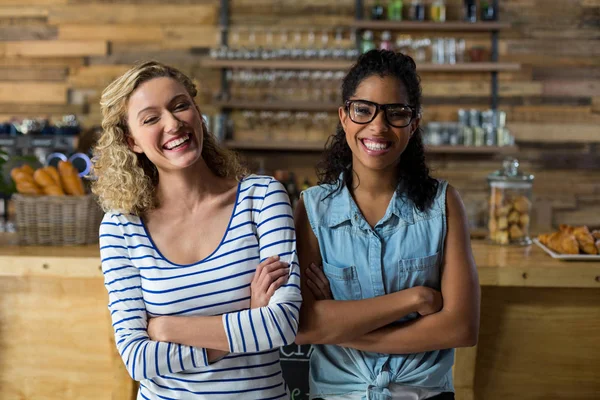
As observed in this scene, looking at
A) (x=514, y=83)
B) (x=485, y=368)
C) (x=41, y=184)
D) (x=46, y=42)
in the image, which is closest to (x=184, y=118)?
(x=41, y=184)

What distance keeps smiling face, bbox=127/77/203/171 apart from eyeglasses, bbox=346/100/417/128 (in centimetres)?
37

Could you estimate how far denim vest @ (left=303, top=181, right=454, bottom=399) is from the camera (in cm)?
157

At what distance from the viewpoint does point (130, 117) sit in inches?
61.6

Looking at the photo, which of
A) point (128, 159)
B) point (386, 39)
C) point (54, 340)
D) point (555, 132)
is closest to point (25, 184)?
point (54, 340)

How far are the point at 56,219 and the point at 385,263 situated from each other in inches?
55.0

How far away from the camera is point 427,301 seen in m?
1.51

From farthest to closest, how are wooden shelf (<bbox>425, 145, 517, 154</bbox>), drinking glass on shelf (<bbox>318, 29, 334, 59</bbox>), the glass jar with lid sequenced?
drinking glass on shelf (<bbox>318, 29, 334, 59</bbox>), wooden shelf (<bbox>425, 145, 517, 154</bbox>), the glass jar with lid

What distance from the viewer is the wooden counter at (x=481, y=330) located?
221 centimetres

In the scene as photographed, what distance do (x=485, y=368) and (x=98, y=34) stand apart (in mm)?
4195

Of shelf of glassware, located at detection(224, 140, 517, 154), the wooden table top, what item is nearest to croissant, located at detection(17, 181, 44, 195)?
the wooden table top

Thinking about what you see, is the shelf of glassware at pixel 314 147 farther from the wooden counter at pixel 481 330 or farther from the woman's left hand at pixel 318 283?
the woman's left hand at pixel 318 283

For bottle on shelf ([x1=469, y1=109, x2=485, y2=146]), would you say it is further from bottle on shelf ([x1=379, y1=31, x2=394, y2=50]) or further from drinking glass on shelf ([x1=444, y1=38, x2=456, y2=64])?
bottle on shelf ([x1=379, y1=31, x2=394, y2=50])

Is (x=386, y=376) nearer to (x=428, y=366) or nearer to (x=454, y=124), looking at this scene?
(x=428, y=366)

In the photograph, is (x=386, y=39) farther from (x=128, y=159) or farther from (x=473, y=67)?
(x=128, y=159)
